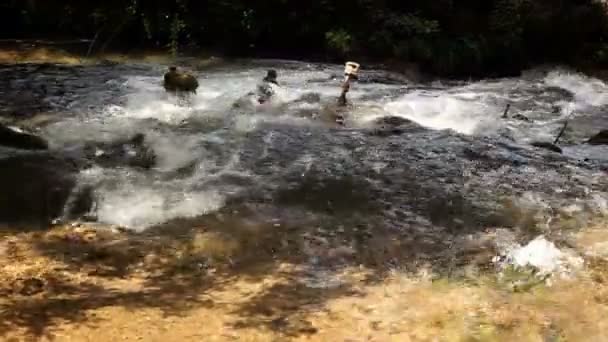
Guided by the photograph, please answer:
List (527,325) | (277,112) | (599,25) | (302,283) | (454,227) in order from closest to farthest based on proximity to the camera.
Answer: (527,325) < (302,283) < (454,227) < (277,112) < (599,25)

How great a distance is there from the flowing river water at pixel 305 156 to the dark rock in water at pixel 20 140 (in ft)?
0.73

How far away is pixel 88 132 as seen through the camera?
1094cm

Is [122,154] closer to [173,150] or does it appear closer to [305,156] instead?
[173,150]

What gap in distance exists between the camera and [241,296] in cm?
647

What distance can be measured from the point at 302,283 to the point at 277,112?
6.32m

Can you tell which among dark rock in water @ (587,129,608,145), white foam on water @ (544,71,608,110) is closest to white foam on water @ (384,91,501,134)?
dark rock in water @ (587,129,608,145)

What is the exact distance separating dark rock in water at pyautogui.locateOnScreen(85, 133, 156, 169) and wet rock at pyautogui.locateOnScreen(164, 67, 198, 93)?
2618 mm

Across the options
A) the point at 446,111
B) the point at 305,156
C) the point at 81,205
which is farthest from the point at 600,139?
the point at 81,205

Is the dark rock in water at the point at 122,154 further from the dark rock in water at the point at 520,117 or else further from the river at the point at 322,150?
the dark rock in water at the point at 520,117

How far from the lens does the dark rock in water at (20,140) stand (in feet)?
32.8

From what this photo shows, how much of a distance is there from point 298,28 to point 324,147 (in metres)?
6.77

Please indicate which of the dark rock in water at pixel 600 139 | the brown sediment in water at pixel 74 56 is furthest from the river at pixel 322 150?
the brown sediment in water at pixel 74 56

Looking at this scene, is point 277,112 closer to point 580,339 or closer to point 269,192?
point 269,192

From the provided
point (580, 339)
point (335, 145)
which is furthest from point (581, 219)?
point (335, 145)
